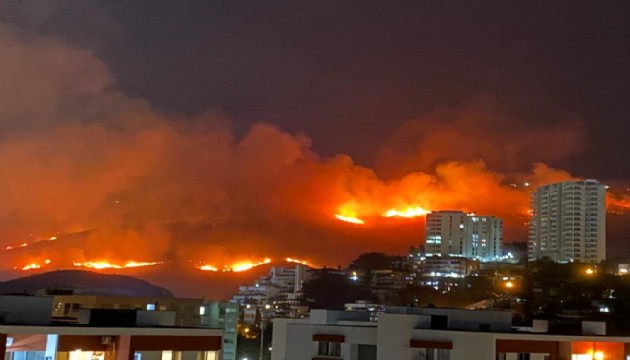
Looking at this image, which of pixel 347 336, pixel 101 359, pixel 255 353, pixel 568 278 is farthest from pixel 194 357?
pixel 568 278

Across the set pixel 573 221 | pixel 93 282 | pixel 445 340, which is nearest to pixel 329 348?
pixel 445 340

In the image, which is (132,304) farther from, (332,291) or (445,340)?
(332,291)

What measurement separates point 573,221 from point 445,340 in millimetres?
70082

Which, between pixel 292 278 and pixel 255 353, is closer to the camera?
pixel 255 353

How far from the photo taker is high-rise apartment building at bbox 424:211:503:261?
9212 centimetres

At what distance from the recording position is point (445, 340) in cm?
1764

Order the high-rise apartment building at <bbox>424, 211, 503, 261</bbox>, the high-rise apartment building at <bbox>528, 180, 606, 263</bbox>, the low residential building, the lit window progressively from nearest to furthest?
the lit window → the low residential building → the high-rise apartment building at <bbox>528, 180, 606, 263</bbox> → the high-rise apartment building at <bbox>424, 211, 503, 261</bbox>

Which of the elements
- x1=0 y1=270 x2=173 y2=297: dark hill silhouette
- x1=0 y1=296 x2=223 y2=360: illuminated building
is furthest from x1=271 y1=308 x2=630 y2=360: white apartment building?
x1=0 y1=270 x2=173 y2=297: dark hill silhouette

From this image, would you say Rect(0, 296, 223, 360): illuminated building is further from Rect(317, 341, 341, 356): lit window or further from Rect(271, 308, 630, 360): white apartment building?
Rect(317, 341, 341, 356): lit window

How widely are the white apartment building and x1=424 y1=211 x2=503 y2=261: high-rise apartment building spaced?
7211 centimetres

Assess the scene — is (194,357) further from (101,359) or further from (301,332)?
(301,332)

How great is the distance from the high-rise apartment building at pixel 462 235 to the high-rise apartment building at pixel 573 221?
5810 mm

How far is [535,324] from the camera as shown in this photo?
2134 centimetres

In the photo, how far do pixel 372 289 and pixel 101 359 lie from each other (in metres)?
64.8
